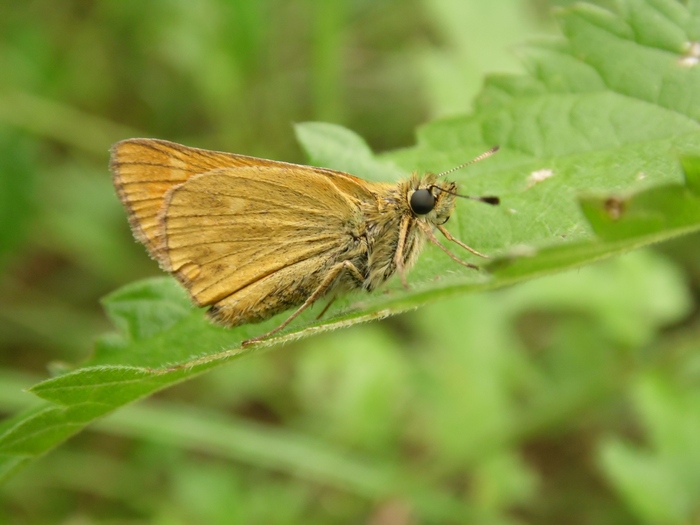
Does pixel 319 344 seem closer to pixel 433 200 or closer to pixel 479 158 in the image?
pixel 433 200

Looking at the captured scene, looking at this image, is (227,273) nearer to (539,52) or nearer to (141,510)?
(539,52)

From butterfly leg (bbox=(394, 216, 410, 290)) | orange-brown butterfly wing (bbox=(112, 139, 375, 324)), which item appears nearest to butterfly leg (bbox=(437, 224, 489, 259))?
butterfly leg (bbox=(394, 216, 410, 290))

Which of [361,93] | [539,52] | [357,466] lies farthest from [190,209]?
[361,93]

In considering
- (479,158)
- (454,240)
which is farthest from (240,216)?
(479,158)

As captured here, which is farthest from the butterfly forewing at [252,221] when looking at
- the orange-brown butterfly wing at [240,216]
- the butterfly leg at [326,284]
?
the butterfly leg at [326,284]

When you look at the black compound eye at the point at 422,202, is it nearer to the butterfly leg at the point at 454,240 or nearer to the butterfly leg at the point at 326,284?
the butterfly leg at the point at 454,240

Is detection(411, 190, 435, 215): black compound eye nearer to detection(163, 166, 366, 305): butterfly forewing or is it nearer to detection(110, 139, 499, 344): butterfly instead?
detection(110, 139, 499, 344): butterfly
